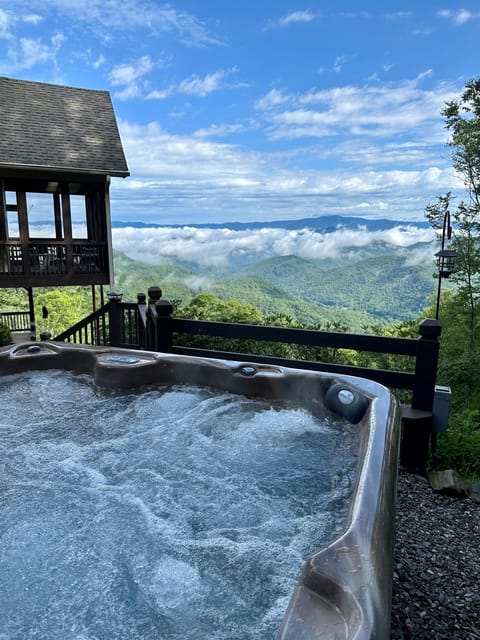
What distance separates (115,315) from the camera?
5305 millimetres

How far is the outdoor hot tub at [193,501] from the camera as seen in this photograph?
125cm

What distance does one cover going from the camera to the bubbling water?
1.33 metres

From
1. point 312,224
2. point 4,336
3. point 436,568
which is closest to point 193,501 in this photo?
point 436,568

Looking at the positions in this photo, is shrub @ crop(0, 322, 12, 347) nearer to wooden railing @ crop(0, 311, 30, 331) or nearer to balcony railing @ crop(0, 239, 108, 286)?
balcony railing @ crop(0, 239, 108, 286)

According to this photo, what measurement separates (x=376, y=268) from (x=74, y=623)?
24580 millimetres

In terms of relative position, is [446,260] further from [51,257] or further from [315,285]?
[315,285]

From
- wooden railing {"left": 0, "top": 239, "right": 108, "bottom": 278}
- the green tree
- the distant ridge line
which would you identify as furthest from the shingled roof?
the distant ridge line

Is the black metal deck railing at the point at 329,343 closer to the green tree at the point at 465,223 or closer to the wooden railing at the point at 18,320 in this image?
the green tree at the point at 465,223

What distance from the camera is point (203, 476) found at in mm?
2127

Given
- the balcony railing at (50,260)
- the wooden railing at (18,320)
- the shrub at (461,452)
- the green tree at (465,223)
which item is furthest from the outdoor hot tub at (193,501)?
the wooden railing at (18,320)

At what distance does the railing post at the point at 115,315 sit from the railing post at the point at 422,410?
3.46m

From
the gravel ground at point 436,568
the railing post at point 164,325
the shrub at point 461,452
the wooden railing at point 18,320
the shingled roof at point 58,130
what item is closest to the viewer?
the gravel ground at point 436,568

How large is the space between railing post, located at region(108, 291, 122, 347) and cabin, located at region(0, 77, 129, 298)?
11.8 ft

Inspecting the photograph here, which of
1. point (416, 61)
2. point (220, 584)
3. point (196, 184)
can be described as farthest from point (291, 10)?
point (196, 184)
